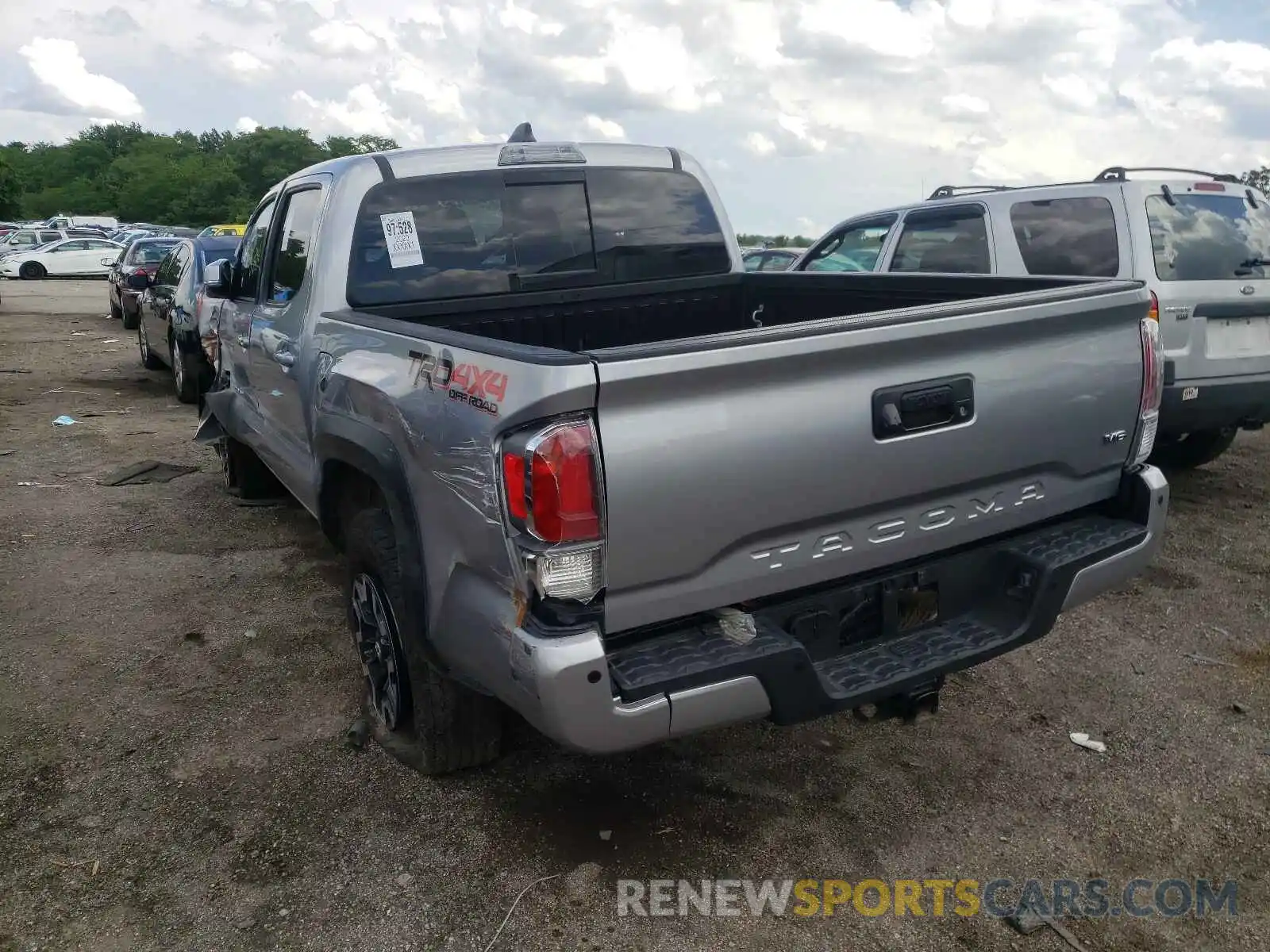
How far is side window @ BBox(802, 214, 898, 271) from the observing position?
7719 millimetres

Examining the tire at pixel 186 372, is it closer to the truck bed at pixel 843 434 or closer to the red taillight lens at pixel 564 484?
the truck bed at pixel 843 434

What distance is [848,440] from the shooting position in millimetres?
2592

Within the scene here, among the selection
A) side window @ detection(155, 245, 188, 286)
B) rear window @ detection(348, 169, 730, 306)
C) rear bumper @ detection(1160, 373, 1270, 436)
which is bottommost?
rear bumper @ detection(1160, 373, 1270, 436)

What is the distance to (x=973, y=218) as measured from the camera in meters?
6.87

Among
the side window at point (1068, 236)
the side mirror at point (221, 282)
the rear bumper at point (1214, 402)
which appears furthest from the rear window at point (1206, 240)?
the side mirror at point (221, 282)

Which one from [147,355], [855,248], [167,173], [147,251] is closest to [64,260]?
[147,251]

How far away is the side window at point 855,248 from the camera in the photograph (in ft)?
25.3

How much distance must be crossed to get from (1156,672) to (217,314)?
5166mm

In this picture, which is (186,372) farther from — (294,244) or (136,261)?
(294,244)

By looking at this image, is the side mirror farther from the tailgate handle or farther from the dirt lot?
the tailgate handle

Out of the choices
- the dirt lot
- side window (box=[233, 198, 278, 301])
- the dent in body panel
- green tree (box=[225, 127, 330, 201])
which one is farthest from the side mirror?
green tree (box=[225, 127, 330, 201])

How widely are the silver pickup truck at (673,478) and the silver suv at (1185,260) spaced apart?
2.71m

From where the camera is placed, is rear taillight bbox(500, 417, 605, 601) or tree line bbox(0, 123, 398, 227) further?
tree line bbox(0, 123, 398, 227)

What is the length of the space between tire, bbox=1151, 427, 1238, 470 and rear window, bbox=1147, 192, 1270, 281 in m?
1.15
